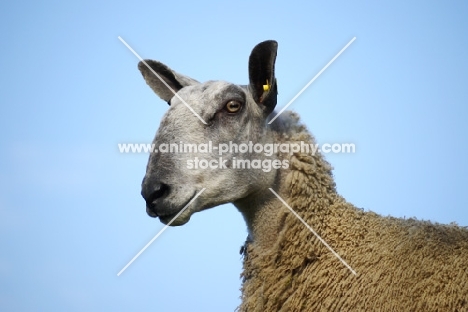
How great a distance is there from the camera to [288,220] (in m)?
6.59

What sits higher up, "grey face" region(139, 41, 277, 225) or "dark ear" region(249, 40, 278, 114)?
"dark ear" region(249, 40, 278, 114)

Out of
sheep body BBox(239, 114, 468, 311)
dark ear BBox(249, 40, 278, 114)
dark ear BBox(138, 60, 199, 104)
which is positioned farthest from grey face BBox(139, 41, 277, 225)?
dark ear BBox(138, 60, 199, 104)

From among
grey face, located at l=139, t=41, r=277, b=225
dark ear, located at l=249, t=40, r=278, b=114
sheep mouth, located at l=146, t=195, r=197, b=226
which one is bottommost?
sheep mouth, located at l=146, t=195, r=197, b=226

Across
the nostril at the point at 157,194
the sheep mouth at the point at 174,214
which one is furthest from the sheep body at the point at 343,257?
the nostril at the point at 157,194

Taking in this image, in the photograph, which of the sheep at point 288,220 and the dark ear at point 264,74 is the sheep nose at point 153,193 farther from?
A: the dark ear at point 264,74

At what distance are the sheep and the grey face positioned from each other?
0.04ft

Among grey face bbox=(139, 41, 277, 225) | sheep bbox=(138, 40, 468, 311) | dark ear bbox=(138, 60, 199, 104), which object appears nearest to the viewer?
sheep bbox=(138, 40, 468, 311)

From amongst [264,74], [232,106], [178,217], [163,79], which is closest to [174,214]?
[178,217]

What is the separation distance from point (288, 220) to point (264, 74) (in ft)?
5.40

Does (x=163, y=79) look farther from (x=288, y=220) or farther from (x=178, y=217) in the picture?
(x=288, y=220)

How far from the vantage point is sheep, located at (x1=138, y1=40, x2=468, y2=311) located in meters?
5.86

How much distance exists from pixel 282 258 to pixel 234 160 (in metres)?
1.14

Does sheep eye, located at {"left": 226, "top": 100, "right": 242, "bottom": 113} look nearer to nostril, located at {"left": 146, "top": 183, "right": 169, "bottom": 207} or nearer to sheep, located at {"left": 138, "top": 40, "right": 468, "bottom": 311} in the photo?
sheep, located at {"left": 138, "top": 40, "right": 468, "bottom": 311}

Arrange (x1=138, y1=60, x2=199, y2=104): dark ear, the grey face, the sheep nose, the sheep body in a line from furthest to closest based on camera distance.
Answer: (x1=138, y1=60, x2=199, y2=104): dark ear
the grey face
the sheep nose
the sheep body
